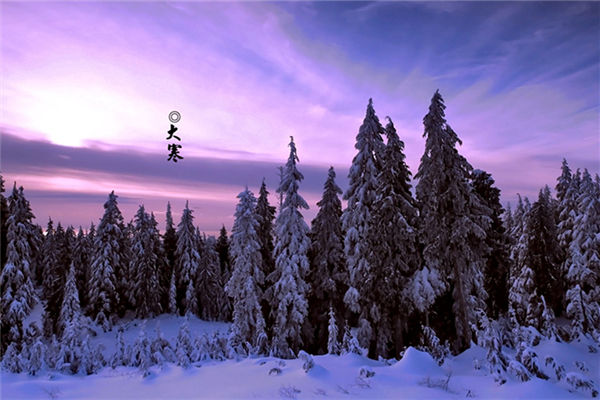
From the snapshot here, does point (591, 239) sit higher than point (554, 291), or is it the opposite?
point (591, 239)

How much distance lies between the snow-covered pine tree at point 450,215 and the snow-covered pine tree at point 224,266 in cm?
3457

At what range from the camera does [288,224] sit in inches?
1165

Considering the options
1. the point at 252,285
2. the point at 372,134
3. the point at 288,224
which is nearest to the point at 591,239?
the point at 372,134

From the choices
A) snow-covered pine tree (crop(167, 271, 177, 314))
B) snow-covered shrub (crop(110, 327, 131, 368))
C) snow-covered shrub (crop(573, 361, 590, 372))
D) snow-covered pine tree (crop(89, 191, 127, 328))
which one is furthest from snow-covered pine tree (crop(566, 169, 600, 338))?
snow-covered pine tree (crop(89, 191, 127, 328))

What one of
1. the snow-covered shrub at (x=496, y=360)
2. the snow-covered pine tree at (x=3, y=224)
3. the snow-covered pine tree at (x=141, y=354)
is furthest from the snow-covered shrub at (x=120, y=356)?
the snow-covered pine tree at (x=3, y=224)

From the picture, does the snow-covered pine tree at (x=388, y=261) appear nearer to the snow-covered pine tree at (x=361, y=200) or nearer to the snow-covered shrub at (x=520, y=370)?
the snow-covered pine tree at (x=361, y=200)

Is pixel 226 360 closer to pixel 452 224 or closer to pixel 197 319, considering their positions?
pixel 452 224

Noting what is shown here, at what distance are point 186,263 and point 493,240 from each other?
3786cm

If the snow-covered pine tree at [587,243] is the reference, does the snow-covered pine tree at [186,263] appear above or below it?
below

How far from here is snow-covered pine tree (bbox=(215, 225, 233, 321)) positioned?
55.0 metres

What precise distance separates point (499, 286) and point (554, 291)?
701cm

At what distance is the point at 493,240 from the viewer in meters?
31.8

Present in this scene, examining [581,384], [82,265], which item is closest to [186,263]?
[82,265]

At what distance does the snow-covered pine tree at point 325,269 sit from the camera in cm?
3003
